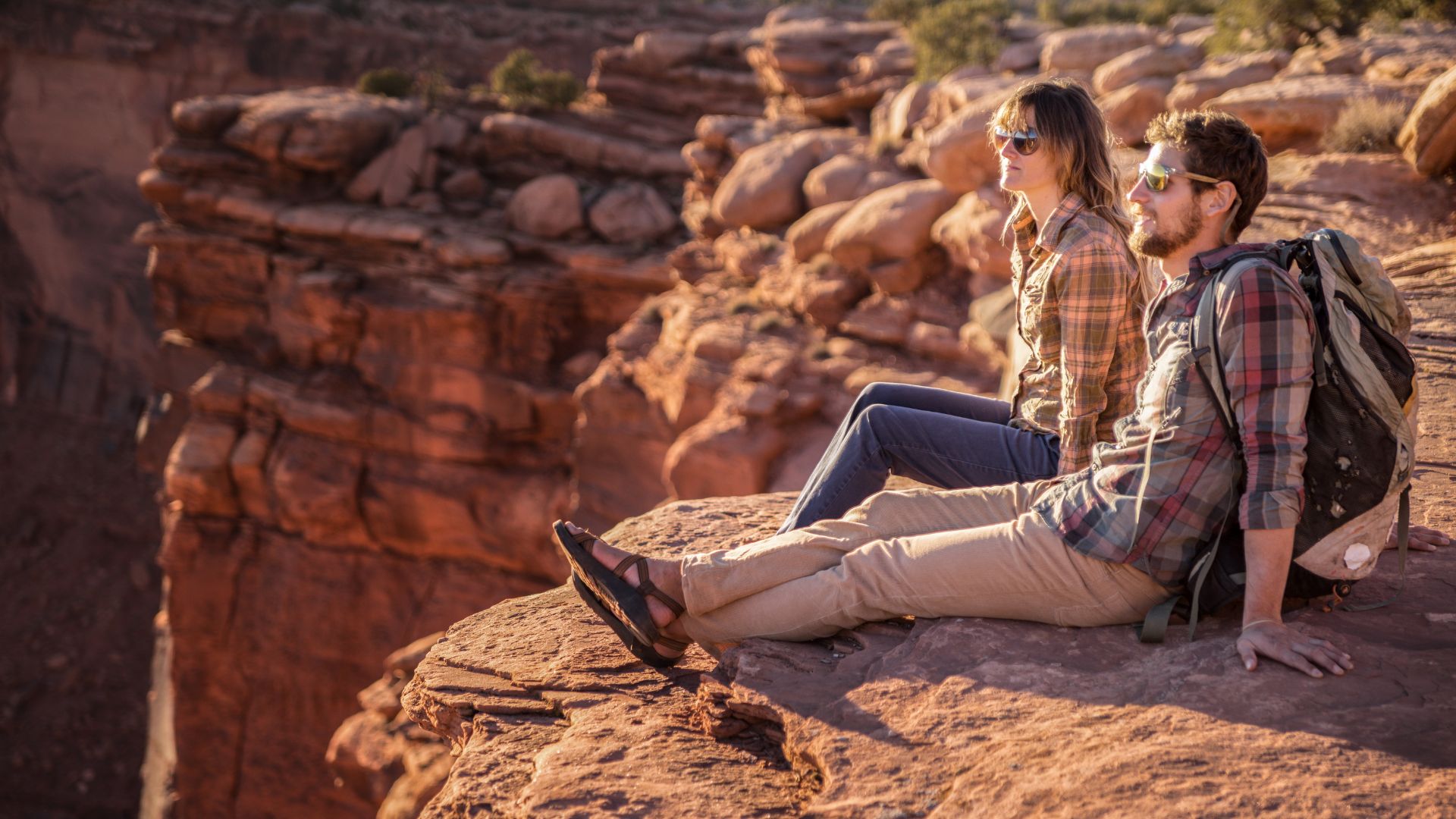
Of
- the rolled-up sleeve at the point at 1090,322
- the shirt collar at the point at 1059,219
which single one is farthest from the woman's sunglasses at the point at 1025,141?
the rolled-up sleeve at the point at 1090,322

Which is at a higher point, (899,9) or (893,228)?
(899,9)

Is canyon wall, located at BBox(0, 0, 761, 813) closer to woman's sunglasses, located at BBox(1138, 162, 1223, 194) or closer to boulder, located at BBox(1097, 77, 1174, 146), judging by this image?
boulder, located at BBox(1097, 77, 1174, 146)

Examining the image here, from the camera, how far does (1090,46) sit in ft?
40.6

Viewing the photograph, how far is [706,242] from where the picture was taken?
48.3 ft

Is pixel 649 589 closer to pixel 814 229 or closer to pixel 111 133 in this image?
pixel 814 229

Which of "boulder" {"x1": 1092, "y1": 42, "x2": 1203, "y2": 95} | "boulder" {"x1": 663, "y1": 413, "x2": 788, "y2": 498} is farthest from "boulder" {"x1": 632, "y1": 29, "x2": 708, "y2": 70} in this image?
"boulder" {"x1": 663, "y1": 413, "x2": 788, "y2": 498}

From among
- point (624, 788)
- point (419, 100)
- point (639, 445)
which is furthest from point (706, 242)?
point (624, 788)

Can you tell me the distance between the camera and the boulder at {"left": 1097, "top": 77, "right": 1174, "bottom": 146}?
9.47 meters

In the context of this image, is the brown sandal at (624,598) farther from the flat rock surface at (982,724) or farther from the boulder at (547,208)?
the boulder at (547,208)

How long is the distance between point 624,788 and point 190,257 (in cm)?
1743

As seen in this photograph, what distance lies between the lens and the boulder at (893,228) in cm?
1085

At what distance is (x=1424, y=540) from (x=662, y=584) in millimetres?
2310

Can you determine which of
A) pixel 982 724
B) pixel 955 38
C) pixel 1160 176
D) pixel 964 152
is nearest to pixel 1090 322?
pixel 1160 176

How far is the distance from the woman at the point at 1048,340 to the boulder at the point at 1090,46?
9582 millimetres
